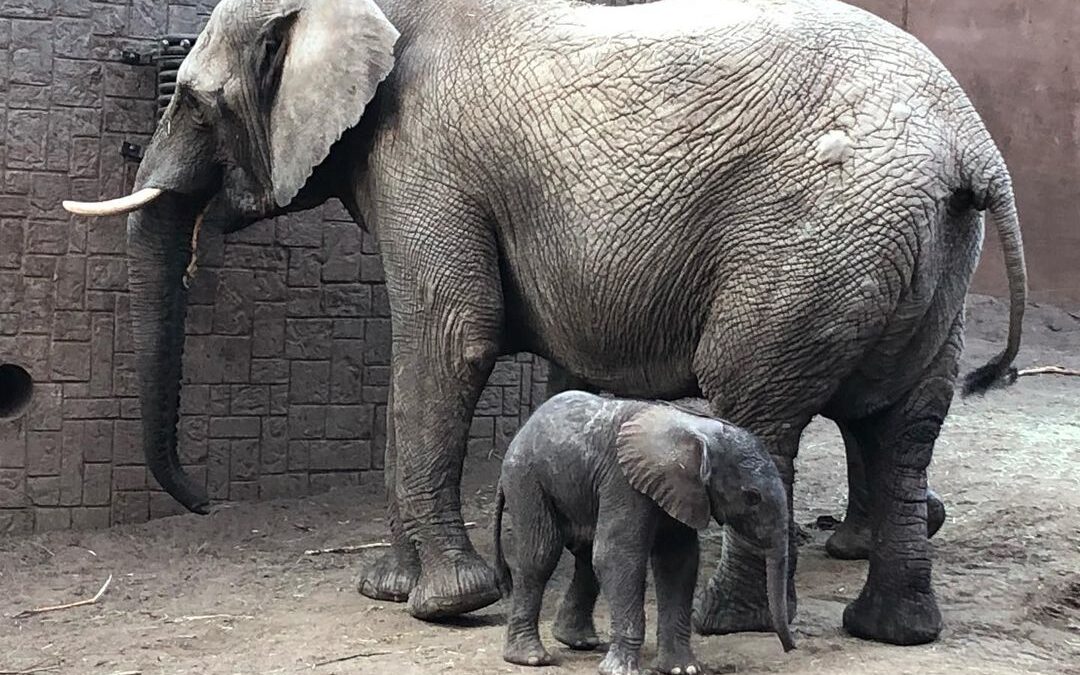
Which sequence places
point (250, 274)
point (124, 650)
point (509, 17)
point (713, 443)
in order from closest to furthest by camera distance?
point (713, 443) → point (124, 650) → point (509, 17) → point (250, 274)

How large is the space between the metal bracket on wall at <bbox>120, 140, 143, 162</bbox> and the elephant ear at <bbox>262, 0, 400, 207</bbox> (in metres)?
1.23

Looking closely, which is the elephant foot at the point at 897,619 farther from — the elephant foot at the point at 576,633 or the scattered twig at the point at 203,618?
the scattered twig at the point at 203,618

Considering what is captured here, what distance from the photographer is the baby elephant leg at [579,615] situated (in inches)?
173

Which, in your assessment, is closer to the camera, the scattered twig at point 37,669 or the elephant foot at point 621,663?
the elephant foot at point 621,663

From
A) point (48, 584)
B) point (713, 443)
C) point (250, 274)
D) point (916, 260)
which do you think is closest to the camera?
point (713, 443)

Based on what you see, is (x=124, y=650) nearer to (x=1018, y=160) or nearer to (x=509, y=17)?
(x=509, y=17)

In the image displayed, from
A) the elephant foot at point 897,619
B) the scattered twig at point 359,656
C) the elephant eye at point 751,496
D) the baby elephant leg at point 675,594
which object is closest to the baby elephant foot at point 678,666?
the baby elephant leg at point 675,594

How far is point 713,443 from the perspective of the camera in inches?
153

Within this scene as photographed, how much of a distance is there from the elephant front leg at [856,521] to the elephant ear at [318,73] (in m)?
2.20

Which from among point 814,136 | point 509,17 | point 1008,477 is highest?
point 509,17

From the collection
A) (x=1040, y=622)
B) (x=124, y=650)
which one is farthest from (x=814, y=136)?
(x=124, y=650)

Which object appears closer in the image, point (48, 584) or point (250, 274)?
point (48, 584)

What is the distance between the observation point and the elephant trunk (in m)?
5.60

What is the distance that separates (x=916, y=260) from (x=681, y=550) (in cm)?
105
